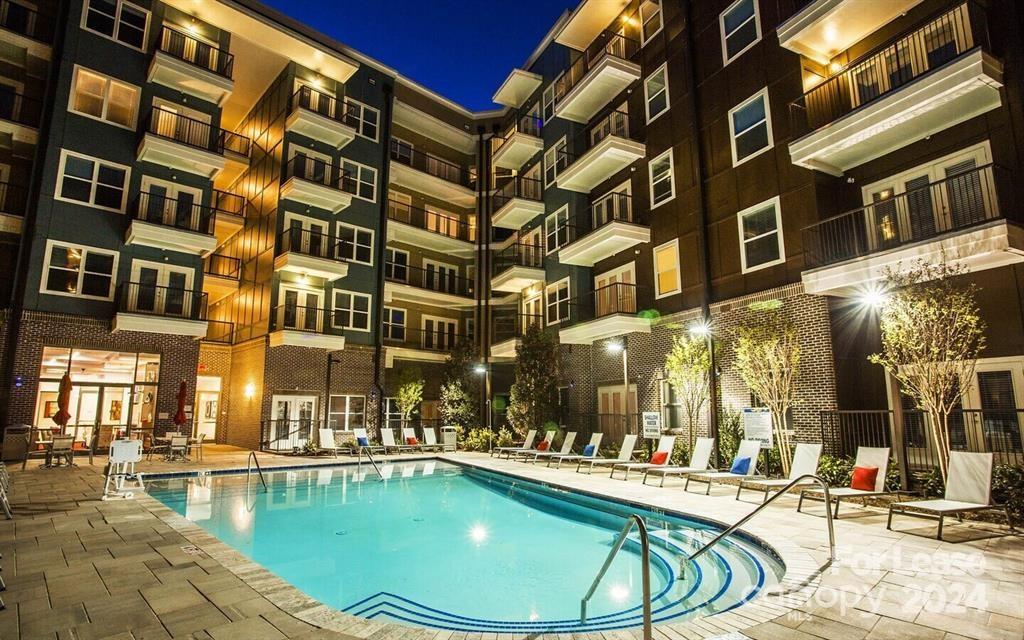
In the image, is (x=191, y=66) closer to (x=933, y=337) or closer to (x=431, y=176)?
(x=431, y=176)

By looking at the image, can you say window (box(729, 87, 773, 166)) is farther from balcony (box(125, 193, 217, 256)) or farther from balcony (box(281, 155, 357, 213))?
balcony (box(125, 193, 217, 256))

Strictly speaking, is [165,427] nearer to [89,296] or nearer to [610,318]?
[89,296]

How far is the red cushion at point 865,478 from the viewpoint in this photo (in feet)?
27.4

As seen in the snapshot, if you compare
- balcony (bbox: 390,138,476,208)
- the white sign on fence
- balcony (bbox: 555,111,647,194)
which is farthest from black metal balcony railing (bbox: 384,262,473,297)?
the white sign on fence

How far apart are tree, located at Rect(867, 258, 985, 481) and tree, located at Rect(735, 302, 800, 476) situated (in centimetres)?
246

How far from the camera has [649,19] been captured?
18.2 metres

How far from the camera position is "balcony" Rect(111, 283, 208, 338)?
17391 mm

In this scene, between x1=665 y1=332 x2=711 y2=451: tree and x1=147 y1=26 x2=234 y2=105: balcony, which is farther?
x1=147 y1=26 x2=234 y2=105: balcony

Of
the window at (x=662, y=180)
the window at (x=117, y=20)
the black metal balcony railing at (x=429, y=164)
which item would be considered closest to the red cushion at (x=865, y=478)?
the window at (x=662, y=180)

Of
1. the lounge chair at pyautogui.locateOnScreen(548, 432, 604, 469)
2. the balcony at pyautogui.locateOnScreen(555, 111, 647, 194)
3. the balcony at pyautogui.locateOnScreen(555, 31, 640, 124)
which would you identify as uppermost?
the balcony at pyautogui.locateOnScreen(555, 31, 640, 124)

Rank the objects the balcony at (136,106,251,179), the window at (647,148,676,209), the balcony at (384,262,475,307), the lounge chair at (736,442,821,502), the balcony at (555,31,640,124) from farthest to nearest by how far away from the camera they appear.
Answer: the balcony at (384,262,475,307) → the balcony at (136,106,251,179) → the balcony at (555,31,640,124) → the window at (647,148,676,209) → the lounge chair at (736,442,821,502)

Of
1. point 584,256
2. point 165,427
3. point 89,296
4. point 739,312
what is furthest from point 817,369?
point 89,296

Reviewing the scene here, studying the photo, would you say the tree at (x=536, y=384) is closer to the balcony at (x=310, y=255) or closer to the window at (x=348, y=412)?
the window at (x=348, y=412)

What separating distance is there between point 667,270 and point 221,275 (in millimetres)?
18774
